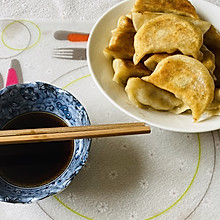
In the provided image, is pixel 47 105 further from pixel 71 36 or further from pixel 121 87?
pixel 71 36

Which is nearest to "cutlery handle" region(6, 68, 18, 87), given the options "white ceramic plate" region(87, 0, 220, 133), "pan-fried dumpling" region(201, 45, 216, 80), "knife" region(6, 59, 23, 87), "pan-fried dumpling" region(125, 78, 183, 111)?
"knife" region(6, 59, 23, 87)

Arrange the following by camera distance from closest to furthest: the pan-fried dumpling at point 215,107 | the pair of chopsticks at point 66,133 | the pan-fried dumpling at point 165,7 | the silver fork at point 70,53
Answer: the pair of chopsticks at point 66,133, the pan-fried dumpling at point 215,107, the pan-fried dumpling at point 165,7, the silver fork at point 70,53

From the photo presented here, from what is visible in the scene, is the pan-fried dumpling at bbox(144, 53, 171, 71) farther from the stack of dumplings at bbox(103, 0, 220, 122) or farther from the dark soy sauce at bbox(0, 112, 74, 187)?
the dark soy sauce at bbox(0, 112, 74, 187)

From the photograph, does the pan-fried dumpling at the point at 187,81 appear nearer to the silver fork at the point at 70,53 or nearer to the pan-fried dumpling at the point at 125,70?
the pan-fried dumpling at the point at 125,70

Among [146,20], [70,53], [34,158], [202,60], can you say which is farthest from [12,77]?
[202,60]

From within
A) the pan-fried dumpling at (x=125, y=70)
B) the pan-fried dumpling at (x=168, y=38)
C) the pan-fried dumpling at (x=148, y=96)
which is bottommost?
the pan-fried dumpling at (x=148, y=96)

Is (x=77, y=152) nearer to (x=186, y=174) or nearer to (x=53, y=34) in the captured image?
(x=186, y=174)

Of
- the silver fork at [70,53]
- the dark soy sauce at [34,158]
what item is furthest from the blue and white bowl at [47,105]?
the silver fork at [70,53]
